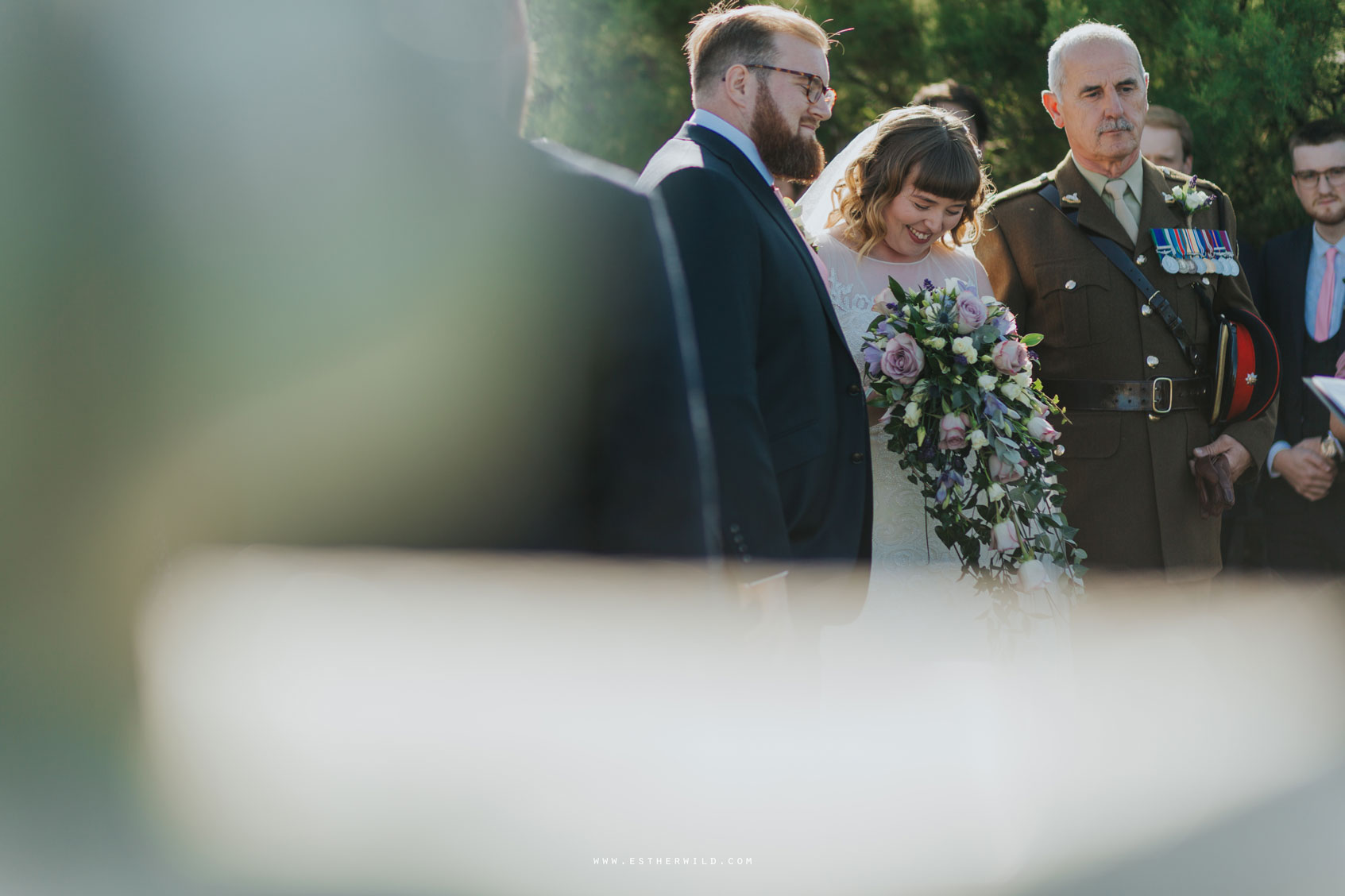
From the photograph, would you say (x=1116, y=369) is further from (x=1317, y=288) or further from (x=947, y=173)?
(x=1317, y=288)

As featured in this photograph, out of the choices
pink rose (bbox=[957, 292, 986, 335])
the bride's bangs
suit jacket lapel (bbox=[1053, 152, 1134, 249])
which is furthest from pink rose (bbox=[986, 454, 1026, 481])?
suit jacket lapel (bbox=[1053, 152, 1134, 249])

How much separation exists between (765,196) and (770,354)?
401 millimetres

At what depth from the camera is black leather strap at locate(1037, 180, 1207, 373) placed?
12.8 feet

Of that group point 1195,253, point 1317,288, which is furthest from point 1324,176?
point 1195,253

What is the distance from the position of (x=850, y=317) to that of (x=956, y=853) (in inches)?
58.1

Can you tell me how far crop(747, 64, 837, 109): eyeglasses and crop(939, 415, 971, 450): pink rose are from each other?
848mm

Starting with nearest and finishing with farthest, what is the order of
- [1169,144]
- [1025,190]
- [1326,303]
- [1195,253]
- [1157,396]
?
1. [1157,396]
2. [1195,253]
3. [1025,190]
4. [1326,303]
5. [1169,144]

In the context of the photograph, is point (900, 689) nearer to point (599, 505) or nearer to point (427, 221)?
point (599, 505)

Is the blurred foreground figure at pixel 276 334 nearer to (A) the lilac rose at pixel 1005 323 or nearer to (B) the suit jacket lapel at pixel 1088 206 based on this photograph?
(A) the lilac rose at pixel 1005 323

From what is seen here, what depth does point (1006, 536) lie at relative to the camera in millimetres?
3160

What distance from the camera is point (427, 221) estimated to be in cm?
133

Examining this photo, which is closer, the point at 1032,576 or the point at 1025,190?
the point at 1032,576

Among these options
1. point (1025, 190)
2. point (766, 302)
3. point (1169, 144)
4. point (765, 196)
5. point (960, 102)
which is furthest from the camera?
point (960, 102)

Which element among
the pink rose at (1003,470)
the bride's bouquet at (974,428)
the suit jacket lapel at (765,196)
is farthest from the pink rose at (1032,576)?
the suit jacket lapel at (765,196)
